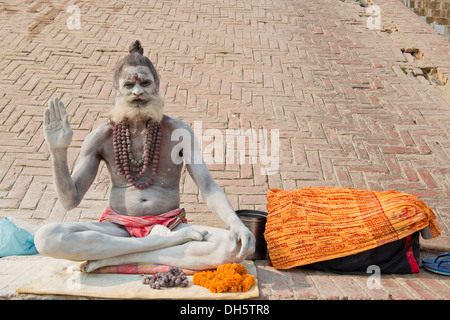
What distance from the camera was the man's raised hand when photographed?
10.5ft

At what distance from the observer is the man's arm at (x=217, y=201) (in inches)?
128

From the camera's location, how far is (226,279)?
309 cm

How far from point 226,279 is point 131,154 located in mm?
1110

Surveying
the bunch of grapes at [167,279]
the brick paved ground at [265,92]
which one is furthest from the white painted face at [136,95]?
the brick paved ground at [265,92]

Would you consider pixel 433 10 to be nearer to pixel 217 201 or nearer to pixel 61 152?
pixel 217 201

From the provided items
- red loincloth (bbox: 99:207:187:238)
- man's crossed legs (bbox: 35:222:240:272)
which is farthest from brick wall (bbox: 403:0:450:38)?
man's crossed legs (bbox: 35:222:240:272)

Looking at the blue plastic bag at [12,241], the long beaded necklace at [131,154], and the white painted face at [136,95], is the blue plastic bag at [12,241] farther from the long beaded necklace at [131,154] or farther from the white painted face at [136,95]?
the white painted face at [136,95]

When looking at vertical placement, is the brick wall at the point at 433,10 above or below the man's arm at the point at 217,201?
below

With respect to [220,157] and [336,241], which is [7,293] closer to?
[336,241]

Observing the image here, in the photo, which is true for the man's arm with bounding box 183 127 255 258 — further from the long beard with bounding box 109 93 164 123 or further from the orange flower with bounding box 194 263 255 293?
the long beard with bounding box 109 93 164 123

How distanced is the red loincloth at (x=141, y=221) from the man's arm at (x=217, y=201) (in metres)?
0.28

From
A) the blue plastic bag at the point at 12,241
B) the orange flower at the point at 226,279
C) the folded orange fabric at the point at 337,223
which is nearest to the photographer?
the orange flower at the point at 226,279

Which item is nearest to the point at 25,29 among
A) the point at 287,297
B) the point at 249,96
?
the point at 249,96
